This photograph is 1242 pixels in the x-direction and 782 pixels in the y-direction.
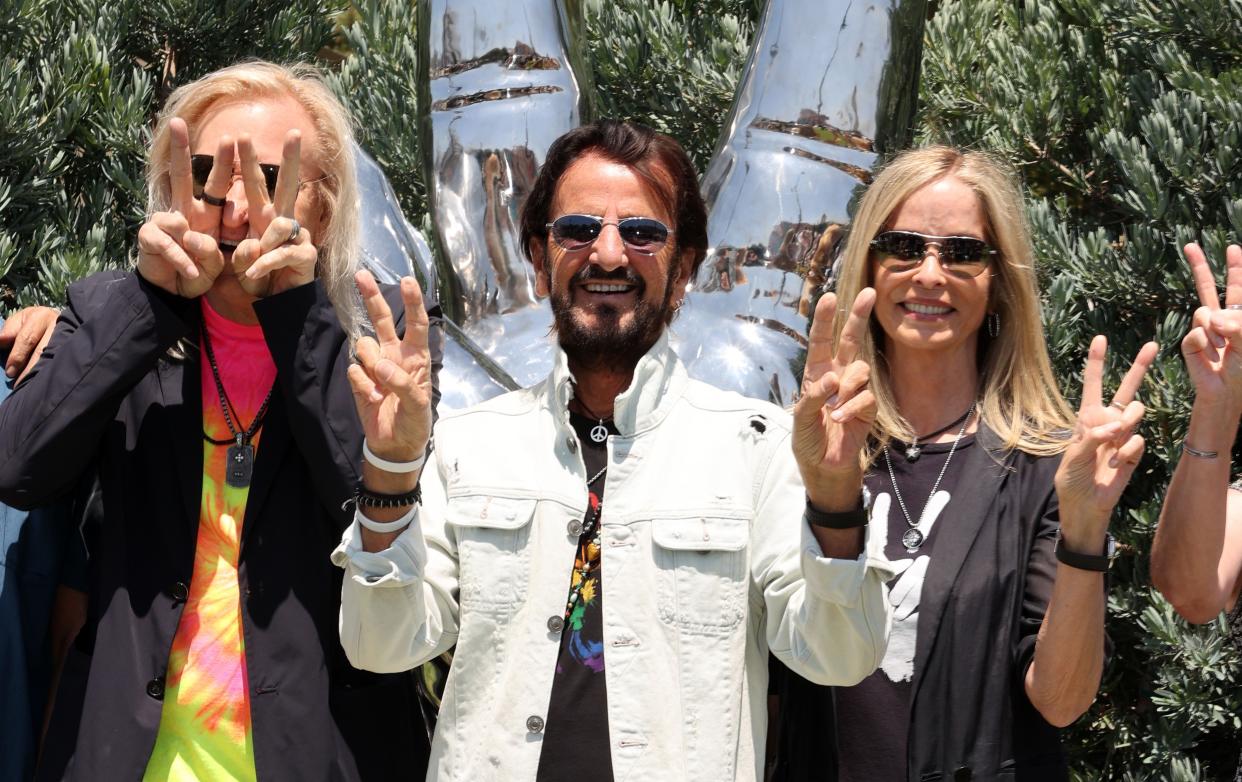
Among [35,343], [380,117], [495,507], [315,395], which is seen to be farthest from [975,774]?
[380,117]

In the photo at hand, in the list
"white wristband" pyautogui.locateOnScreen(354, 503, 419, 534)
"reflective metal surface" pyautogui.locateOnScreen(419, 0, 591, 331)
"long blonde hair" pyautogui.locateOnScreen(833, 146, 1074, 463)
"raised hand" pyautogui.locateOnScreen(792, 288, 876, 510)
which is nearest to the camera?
"raised hand" pyautogui.locateOnScreen(792, 288, 876, 510)

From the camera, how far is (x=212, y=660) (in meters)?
2.24

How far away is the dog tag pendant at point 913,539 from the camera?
2420mm

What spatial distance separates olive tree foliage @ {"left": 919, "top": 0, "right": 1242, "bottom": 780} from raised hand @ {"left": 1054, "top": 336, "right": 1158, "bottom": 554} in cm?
118

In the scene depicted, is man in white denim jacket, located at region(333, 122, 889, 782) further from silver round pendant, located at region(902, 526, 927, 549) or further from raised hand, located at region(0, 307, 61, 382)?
raised hand, located at region(0, 307, 61, 382)

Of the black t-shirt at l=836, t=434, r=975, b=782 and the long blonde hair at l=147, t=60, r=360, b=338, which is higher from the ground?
the long blonde hair at l=147, t=60, r=360, b=338

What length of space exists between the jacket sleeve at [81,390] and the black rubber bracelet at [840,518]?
0.94m

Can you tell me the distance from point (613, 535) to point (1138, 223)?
1.90 metres

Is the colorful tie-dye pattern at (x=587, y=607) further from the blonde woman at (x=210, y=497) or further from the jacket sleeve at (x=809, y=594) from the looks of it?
the blonde woman at (x=210, y=497)

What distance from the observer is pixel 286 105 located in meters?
2.47

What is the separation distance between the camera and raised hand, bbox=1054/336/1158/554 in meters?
2.19

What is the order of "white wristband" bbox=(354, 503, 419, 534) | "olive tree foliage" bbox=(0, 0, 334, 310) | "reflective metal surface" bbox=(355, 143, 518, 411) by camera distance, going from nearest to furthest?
1. "white wristband" bbox=(354, 503, 419, 534)
2. "reflective metal surface" bbox=(355, 143, 518, 411)
3. "olive tree foliage" bbox=(0, 0, 334, 310)

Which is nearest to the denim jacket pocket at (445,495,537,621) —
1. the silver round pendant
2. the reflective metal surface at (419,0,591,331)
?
the silver round pendant

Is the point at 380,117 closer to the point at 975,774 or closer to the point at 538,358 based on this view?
the point at 538,358
